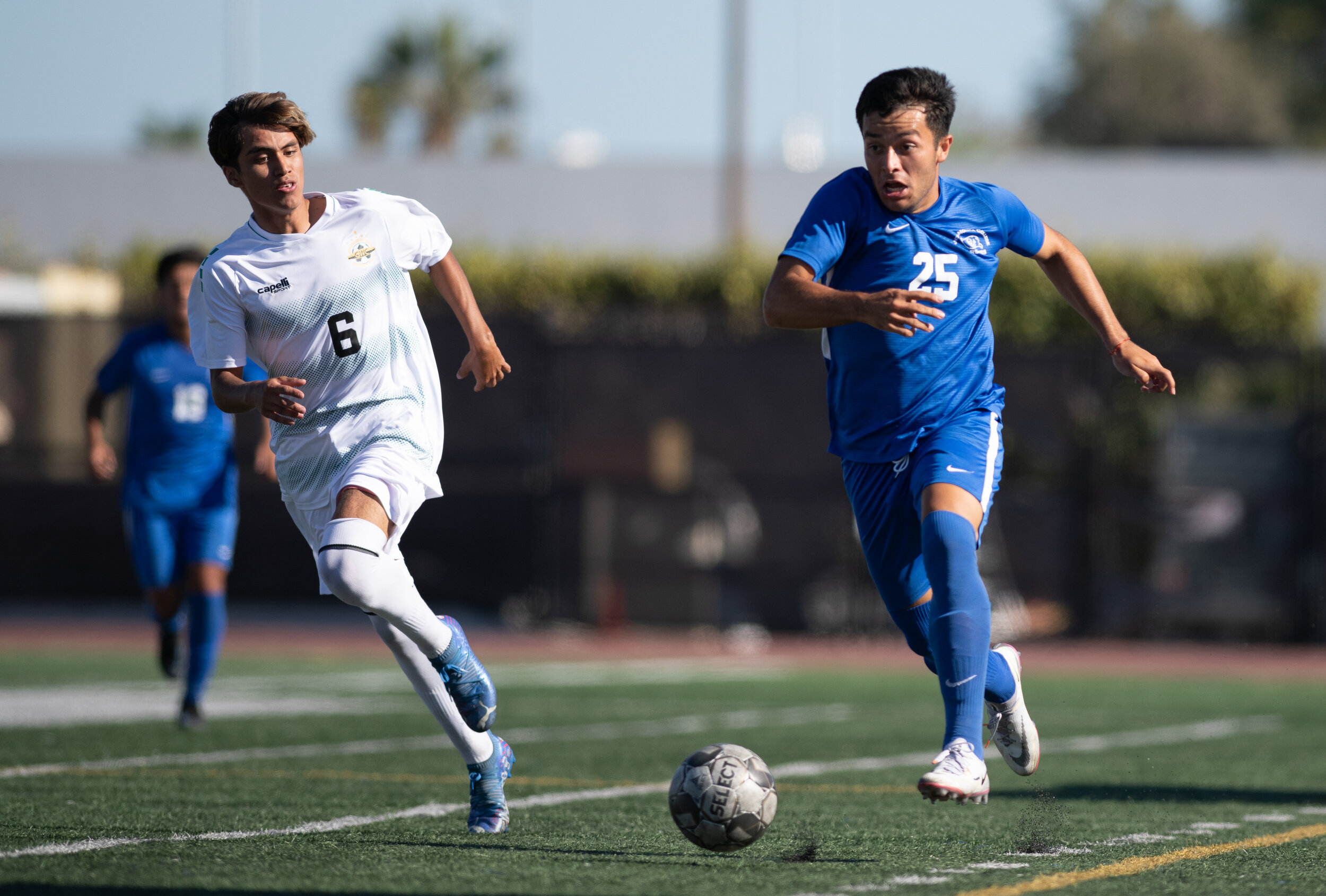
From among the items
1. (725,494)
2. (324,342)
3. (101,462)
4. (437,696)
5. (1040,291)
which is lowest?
(725,494)

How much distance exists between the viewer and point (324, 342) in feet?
18.9

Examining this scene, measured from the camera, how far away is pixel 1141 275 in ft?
68.0

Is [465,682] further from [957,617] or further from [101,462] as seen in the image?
[101,462]

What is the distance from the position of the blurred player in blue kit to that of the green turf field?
27.3 inches

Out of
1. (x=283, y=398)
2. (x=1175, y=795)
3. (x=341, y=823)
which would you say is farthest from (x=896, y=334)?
(x=1175, y=795)

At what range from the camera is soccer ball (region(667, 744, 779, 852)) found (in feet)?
17.1

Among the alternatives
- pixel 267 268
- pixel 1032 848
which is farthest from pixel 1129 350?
pixel 267 268

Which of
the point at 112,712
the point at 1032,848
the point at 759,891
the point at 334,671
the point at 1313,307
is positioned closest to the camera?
the point at 759,891

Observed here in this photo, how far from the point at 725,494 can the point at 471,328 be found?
12.1m

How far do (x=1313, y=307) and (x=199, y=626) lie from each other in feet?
48.8

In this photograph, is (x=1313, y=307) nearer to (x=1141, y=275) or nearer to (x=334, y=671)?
(x=1141, y=275)

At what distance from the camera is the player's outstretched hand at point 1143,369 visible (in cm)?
589

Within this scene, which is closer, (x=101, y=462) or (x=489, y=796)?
(x=489, y=796)

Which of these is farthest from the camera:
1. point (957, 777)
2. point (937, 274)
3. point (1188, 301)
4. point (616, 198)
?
point (616, 198)
